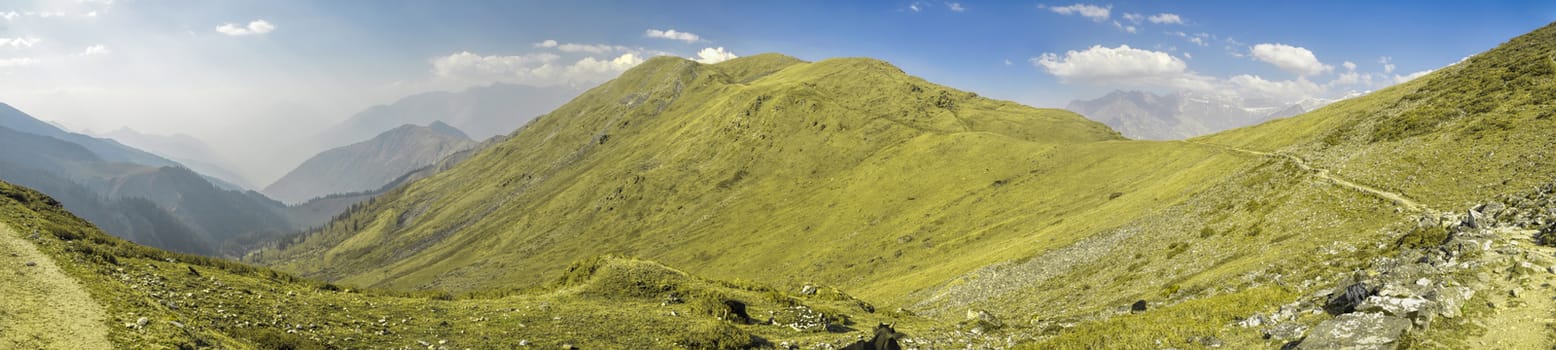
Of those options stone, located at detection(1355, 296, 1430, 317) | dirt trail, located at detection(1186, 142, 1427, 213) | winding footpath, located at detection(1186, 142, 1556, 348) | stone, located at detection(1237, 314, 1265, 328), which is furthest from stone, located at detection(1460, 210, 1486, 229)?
stone, located at detection(1355, 296, 1430, 317)

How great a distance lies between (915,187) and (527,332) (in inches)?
6043

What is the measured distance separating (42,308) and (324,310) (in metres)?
8.69

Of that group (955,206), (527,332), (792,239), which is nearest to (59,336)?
(527,332)

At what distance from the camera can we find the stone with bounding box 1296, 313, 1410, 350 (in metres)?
16.8

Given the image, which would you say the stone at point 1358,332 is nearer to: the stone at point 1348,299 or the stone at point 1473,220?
the stone at point 1348,299

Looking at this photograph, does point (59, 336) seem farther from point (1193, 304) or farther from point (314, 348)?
point (1193, 304)

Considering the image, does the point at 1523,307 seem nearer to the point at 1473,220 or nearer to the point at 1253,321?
the point at 1253,321

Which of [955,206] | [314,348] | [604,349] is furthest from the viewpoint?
[955,206]

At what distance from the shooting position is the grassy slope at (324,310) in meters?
20.4

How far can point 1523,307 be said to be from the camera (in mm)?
17797

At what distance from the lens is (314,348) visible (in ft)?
68.3

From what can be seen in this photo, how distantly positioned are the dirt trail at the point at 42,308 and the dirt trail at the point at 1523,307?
3821cm

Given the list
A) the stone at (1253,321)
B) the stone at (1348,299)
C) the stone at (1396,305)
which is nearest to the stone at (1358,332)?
the stone at (1396,305)

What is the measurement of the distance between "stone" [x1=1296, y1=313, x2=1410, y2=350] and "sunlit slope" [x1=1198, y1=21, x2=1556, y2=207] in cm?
3033
